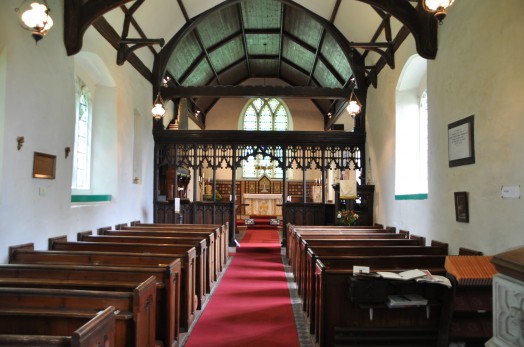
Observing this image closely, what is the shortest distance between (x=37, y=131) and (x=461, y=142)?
499 centimetres

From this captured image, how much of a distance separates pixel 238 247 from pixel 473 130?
605cm

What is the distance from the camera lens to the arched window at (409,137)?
6891 mm

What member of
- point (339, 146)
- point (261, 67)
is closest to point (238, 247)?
point (339, 146)

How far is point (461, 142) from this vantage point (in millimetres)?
4621

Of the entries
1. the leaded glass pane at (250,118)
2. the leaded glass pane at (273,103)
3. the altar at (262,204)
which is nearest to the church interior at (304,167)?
the altar at (262,204)

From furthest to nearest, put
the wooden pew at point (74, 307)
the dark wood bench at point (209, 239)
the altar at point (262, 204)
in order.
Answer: the altar at point (262, 204) < the dark wood bench at point (209, 239) < the wooden pew at point (74, 307)

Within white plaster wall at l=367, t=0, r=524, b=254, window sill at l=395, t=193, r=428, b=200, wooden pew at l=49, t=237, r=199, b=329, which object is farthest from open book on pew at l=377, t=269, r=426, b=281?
window sill at l=395, t=193, r=428, b=200

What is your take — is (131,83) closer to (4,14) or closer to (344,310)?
(4,14)

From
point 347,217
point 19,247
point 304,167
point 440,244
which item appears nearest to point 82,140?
point 19,247

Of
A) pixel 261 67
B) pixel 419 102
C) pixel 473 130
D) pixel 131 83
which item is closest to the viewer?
pixel 473 130

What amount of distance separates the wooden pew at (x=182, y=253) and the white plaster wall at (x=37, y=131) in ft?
1.11

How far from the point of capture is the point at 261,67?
15156 millimetres

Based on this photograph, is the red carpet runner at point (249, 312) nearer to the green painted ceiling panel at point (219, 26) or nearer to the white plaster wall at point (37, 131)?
the white plaster wall at point (37, 131)

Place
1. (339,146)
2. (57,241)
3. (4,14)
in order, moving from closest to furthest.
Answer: (4,14) → (57,241) → (339,146)
